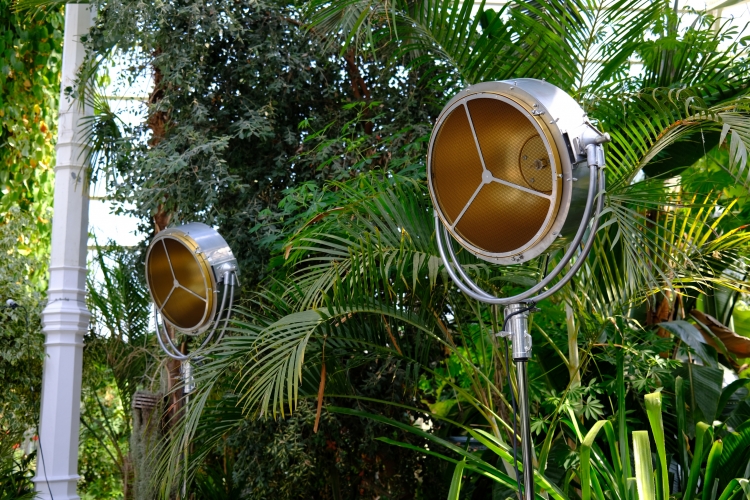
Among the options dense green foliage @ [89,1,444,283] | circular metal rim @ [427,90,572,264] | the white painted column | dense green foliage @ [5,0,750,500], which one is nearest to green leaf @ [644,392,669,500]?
dense green foliage @ [5,0,750,500]

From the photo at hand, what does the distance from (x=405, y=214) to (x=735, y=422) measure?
1.90 m

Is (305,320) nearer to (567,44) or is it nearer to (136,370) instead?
(567,44)

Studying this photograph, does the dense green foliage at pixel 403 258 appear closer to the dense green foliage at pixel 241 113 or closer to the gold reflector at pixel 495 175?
the dense green foliage at pixel 241 113

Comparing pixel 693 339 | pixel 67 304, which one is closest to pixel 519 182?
pixel 693 339

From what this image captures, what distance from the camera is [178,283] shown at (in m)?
3.37

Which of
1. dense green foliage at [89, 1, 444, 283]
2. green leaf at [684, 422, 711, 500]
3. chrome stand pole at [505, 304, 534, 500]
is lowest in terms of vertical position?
green leaf at [684, 422, 711, 500]

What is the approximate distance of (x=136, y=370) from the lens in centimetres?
521

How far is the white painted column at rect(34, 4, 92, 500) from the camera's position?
13.7 ft

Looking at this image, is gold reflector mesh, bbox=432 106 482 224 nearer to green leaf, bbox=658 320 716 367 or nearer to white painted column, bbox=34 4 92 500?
green leaf, bbox=658 320 716 367

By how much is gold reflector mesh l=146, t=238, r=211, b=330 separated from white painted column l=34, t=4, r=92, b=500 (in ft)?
3.47

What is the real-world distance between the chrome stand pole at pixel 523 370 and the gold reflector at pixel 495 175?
5.6 inches

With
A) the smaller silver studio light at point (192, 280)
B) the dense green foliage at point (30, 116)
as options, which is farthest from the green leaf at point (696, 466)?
the dense green foliage at point (30, 116)

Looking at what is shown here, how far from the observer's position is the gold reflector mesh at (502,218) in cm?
182

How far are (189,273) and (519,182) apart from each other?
1.86 m
